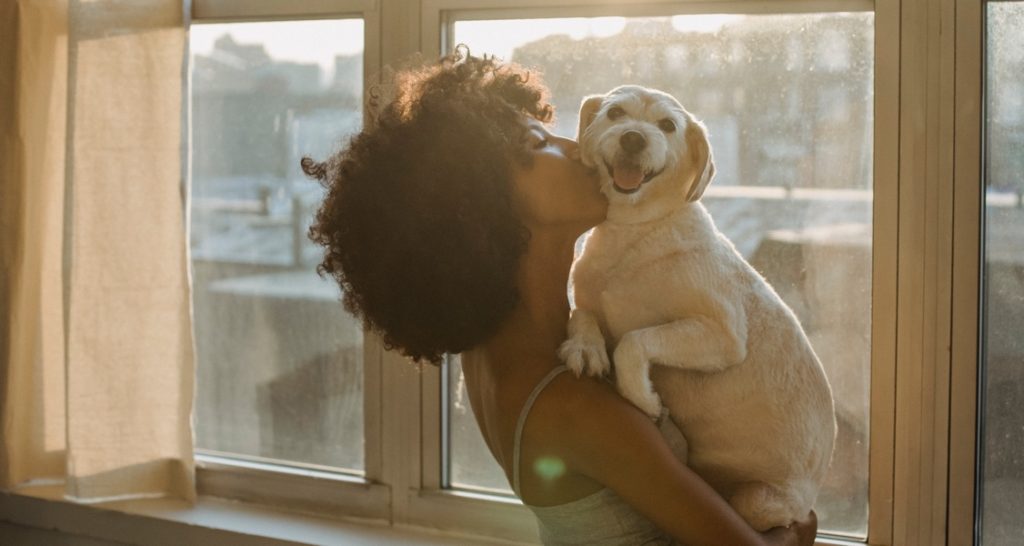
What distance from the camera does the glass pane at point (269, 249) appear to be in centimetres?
209

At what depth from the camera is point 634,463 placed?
1126mm

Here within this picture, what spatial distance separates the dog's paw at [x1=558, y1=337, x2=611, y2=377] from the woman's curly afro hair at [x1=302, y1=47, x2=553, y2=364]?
0.10 meters

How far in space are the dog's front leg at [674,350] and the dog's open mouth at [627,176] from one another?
17 centimetres

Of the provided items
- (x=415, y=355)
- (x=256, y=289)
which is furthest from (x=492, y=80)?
(x=256, y=289)

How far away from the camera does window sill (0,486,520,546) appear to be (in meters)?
1.98

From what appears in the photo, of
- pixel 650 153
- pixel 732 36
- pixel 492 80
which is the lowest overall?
pixel 650 153

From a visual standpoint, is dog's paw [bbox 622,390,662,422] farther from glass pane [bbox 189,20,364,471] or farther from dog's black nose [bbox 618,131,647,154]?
glass pane [bbox 189,20,364,471]

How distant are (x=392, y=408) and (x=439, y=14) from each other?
2.50ft

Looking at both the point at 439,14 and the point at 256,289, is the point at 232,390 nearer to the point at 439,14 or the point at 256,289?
the point at 256,289

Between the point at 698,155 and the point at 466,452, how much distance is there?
0.97 meters

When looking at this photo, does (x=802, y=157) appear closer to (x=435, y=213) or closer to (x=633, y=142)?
(x=633, y=142)

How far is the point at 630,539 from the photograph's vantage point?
3.97 ft

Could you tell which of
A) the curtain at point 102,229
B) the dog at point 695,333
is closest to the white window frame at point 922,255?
the dog at point 695,333

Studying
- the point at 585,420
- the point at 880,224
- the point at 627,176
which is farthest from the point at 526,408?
the point at 880,224
